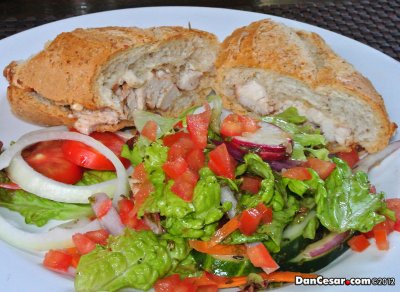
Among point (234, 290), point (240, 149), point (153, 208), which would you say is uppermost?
point (240, 149)

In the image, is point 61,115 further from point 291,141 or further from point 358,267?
point 358,267

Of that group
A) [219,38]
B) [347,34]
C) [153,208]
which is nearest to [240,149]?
[153,208]

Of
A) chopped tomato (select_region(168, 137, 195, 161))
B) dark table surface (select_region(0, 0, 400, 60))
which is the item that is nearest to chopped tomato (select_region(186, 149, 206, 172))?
chopped tomato (select_region(168, 137, 195, 161))

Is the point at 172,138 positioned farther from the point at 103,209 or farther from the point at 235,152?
the point at 103,209

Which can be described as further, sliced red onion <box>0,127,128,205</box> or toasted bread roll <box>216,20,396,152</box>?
toasted bread roll <box>216,20,396,152</box>

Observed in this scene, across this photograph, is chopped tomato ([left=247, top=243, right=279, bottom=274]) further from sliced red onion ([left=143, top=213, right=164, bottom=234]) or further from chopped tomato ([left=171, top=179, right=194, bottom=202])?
sliced red onion ([left=143, top=213, right=164, bottom=234])

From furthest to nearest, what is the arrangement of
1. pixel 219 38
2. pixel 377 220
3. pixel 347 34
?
pixel 347 34 < pixel 219 38 < pixel 377 220

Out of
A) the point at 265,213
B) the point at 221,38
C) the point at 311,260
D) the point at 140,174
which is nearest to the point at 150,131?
the point at 140,174
